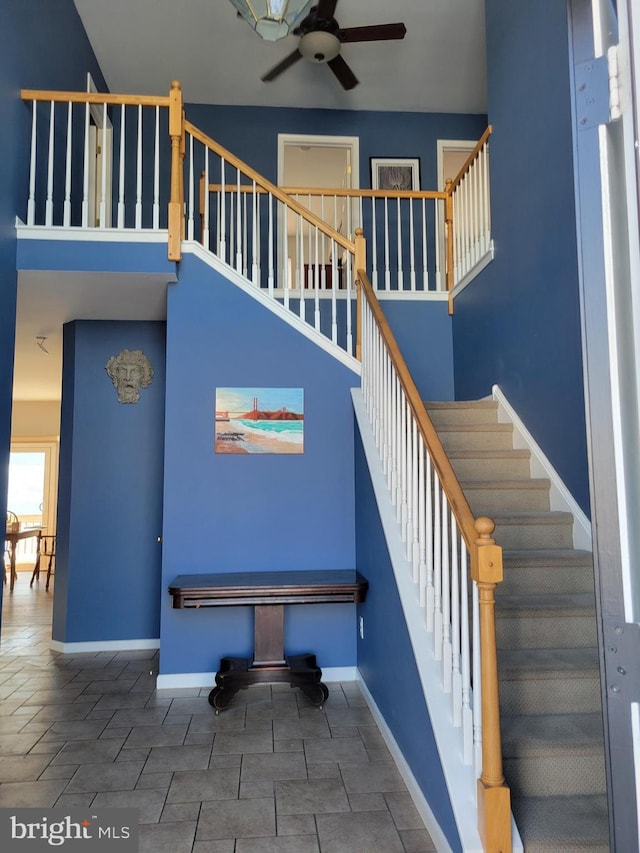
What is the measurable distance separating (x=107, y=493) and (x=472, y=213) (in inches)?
153

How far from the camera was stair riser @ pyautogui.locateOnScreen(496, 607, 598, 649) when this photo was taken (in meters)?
2.48

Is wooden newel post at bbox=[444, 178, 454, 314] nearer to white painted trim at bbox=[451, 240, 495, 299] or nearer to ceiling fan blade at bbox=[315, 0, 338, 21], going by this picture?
white painted trim at bbox=[451, 240, 495, 299]

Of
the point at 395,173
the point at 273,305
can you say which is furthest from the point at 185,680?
the point at 395,173

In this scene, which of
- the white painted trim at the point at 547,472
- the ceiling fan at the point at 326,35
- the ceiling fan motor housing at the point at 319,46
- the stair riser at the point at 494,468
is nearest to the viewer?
the white painted trim at the point at 547,472

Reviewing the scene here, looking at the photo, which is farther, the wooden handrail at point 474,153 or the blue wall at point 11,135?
the wooden handrail at point 474,153

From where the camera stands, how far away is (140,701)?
3.46 meters

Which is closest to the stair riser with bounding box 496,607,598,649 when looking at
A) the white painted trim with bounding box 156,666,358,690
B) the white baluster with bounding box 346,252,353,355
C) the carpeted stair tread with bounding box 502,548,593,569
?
the carpeted stair tread with bounding box 502,548,593,569

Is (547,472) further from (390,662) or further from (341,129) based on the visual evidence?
(341,129)

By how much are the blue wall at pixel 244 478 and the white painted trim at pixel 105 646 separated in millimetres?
1126

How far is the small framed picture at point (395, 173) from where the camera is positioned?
6.39 m

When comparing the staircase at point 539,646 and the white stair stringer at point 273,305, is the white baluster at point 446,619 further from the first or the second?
the white stair stringer at point 273,305

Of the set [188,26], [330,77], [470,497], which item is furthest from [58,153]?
[470,497]

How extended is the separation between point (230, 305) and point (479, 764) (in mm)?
3183

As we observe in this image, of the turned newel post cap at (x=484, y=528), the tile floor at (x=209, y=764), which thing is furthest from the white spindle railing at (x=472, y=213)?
the tile floor at (x=209, y=764)
